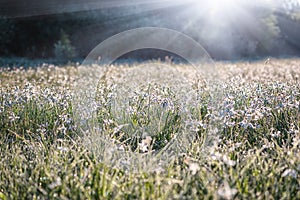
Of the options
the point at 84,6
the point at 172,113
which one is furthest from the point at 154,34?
the point at 172,113


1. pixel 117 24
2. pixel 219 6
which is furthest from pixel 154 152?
pixel 219 6

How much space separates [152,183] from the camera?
2.09 m

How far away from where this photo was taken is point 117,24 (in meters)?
18.1

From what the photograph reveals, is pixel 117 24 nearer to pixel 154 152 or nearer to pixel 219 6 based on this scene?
pixel 219 6

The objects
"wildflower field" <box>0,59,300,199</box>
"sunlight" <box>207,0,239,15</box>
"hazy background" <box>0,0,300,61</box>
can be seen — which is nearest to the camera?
"wildflower field" <box>0,59,300,199</box>

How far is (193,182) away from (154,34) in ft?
52.0

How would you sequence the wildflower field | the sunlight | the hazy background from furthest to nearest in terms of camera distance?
the sunlight
the hazy background
the wildflower field

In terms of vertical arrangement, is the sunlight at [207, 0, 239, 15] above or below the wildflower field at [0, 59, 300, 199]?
above

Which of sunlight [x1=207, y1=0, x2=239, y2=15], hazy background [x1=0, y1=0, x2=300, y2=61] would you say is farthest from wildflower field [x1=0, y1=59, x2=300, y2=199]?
sunlight [x1=207, y1=0, x2=239, y2=15]

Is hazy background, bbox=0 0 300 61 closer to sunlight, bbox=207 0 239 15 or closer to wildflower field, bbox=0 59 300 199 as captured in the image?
sunlight, bbox=207 0 239 15

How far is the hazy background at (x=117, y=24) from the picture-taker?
1705 cm

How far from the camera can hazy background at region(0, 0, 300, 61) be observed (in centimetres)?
1705

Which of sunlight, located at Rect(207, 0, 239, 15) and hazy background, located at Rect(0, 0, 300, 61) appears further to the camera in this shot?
sunlight, located at Rect(207, 0, 239, 15)

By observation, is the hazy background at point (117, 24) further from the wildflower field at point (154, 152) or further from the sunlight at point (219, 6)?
the wildflower field at point (154, 152)
